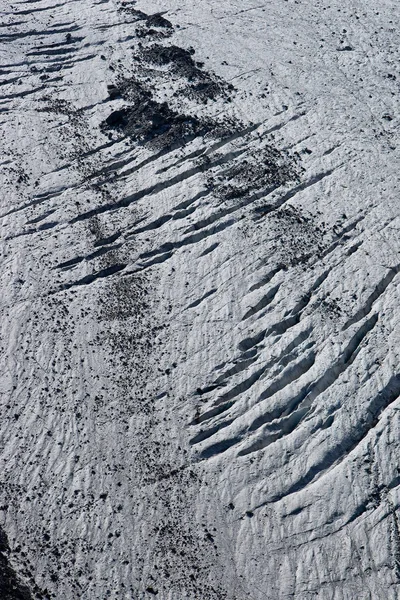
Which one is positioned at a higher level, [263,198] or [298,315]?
[263,198]

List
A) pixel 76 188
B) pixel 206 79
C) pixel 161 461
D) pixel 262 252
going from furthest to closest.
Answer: pixel 206 79
pixel 76 188
pixel 262 252
pixel 161 461

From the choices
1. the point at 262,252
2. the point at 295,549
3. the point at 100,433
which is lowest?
the point at 295,549

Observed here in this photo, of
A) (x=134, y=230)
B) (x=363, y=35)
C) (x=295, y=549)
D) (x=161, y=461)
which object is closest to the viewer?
(x=295, y=549)

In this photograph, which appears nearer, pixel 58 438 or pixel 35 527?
pixel 35 527

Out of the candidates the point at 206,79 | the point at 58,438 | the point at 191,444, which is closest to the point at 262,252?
the point at 191,444

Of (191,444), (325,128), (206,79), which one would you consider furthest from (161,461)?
(206,79)

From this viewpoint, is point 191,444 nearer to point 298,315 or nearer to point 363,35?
point 298,315
